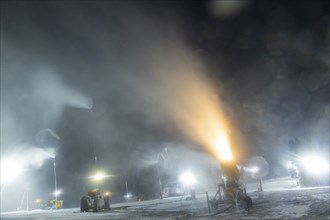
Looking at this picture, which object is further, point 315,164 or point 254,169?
point 254,169

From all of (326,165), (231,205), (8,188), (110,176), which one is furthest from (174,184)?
(8,188)

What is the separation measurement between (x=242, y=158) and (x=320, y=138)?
125 feet

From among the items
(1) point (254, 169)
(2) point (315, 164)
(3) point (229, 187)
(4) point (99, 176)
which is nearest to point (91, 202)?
(3) point (229, 187)

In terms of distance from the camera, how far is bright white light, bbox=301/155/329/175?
1325 inches

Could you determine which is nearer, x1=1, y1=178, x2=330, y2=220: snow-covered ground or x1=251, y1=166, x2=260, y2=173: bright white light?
x1=1, y1=178, x2=330, y2=220: snow-covered ground

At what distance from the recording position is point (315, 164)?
34.5 m

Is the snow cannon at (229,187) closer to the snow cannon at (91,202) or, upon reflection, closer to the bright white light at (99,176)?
Answer: the snow cannon at (91,202)

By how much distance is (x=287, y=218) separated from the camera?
12.5 metres

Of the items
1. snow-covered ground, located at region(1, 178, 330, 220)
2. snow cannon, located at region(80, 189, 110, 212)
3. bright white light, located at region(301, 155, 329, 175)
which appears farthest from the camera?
bright white light, located at region(301, 155, 329, 175)

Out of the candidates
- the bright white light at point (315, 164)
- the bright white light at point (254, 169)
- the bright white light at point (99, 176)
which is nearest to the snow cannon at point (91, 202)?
the bright white light at point (315, 164)

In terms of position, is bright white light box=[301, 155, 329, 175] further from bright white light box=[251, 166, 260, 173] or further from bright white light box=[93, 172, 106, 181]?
bright white light box=[93, 172, 106, 181]

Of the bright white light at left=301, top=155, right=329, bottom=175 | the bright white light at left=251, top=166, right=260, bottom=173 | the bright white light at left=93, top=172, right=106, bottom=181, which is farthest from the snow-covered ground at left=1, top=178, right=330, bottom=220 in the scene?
the bright white light at left=251, top=166, right=260, bottom=173

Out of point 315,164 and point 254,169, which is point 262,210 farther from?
point 254,169

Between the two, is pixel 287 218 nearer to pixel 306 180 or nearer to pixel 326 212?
pixel 326 212
